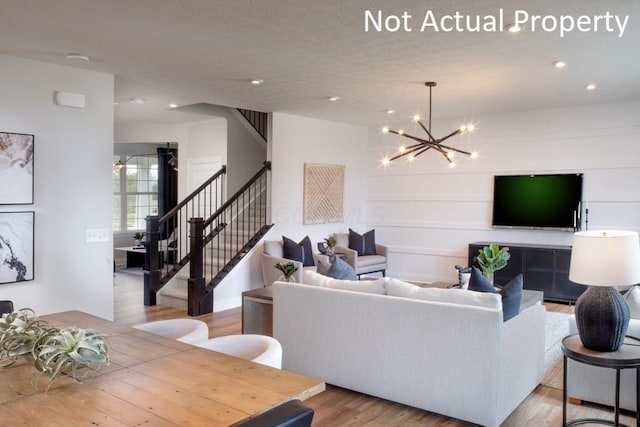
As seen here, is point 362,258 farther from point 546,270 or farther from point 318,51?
point 318,51

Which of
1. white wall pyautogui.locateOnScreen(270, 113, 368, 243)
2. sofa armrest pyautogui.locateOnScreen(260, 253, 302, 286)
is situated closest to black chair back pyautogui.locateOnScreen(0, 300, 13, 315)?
sofa armrest pyautogui.locateOnScreen(260, 253, 302, 286)

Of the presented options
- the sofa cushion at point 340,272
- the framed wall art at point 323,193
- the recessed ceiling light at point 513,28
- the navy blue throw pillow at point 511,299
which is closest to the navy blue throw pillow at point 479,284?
the navy blue throw pillow at point 511,299

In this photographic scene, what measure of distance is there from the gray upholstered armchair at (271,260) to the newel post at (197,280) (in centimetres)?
80

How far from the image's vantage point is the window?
1131 centimetres

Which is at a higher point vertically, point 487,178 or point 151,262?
point 487,178

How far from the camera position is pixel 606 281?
285 cm

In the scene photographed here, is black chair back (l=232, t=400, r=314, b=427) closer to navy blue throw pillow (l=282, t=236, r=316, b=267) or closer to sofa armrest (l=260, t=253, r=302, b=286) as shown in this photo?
sofa armrest (l=260, t=253, r=302, b=286)

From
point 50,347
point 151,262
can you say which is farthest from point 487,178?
point 50,347

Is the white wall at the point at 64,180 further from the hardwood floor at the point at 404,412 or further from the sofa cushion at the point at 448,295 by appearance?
the sofa cushion at the point at 448,295

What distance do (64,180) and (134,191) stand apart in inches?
275

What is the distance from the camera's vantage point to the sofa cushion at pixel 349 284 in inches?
143

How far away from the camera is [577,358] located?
9.55 feet

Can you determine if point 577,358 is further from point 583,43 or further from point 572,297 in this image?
point 572,297

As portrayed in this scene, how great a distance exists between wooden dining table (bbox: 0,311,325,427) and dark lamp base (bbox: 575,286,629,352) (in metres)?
1.88
